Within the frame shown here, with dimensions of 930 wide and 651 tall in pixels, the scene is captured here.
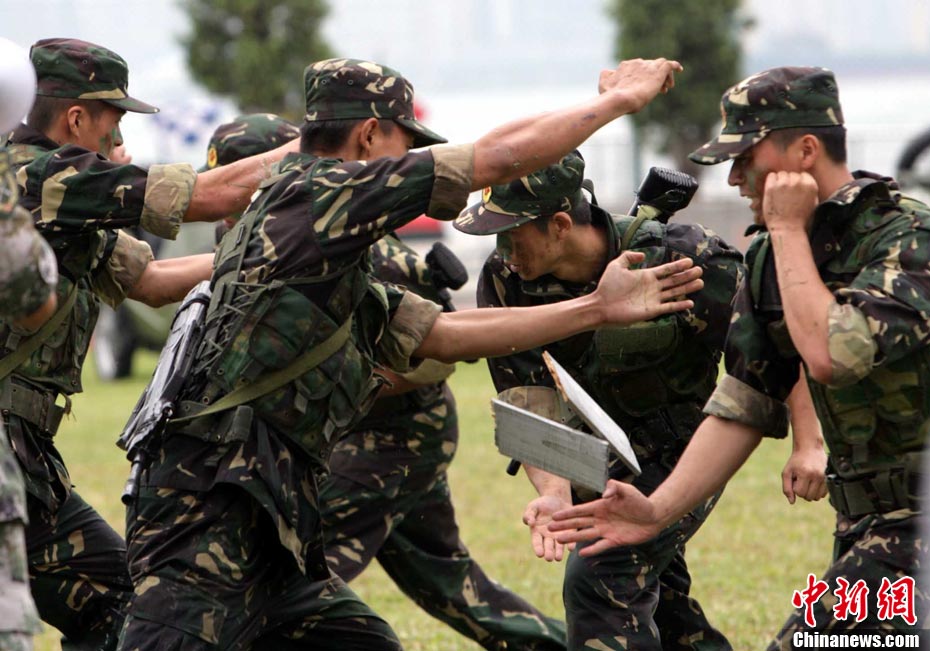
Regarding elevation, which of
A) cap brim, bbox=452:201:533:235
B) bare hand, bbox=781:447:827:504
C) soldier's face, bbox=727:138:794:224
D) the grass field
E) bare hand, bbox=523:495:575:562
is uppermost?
soldier's face, bbox=727:138:794:224

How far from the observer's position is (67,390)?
5785mm

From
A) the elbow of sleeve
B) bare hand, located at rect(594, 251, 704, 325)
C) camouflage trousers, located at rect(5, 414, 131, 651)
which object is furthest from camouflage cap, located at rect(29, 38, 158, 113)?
the elbow of sleeve

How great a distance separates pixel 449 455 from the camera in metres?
7.09

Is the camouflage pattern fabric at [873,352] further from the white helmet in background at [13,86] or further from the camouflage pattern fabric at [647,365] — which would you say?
the white helmet in background at [13,86]

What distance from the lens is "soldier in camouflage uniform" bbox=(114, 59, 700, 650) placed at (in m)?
4.83

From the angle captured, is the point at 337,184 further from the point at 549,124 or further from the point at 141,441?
the point at 141,441

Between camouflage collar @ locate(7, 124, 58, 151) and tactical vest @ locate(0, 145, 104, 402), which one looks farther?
camouflage collar @ locate(7, 124, 58, 151)

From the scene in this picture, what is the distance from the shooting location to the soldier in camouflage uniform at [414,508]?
6.81 m

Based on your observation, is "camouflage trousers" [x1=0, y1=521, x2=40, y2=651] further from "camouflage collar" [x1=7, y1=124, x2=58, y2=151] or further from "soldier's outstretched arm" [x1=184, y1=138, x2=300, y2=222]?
"camouflage collar" [x1=7, y1=124, x2=58, y2=151]

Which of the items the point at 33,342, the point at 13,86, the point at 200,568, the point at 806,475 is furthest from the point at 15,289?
the point at 806,475

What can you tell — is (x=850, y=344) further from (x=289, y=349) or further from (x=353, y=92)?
(x=353, y=92)

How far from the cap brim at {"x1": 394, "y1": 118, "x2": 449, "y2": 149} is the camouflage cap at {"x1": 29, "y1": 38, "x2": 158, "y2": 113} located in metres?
1.02

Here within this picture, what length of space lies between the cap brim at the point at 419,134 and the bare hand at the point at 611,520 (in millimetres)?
1442

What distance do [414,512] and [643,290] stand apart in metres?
2.42
